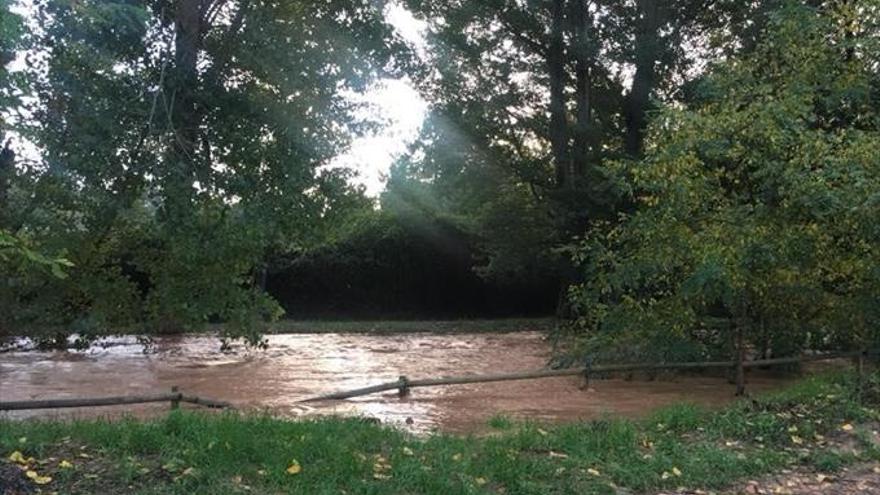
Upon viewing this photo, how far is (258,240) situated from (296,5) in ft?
12.0

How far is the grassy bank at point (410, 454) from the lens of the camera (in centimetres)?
566

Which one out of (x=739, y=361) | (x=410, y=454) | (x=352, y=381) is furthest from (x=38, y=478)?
(x=739, y=361)

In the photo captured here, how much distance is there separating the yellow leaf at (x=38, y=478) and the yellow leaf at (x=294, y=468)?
1.50 metres

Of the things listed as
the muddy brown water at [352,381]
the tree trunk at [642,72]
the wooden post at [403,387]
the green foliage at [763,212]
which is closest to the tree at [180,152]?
the muddy brown water at [352,381]

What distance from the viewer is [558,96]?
23.4m

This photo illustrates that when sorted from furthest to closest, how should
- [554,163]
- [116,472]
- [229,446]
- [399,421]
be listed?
1. [554,163]
2. [399,421]
3. [229,446]
4. [116,472]

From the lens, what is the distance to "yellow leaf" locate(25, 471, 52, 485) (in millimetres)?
5289

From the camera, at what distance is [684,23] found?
2142 centimetres

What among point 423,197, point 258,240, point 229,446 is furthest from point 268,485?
point 423,197

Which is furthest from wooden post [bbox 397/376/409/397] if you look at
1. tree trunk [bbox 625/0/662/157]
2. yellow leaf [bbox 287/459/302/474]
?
tree trunk [bbox 625/0/662/157]

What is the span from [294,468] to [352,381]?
726 centimetres

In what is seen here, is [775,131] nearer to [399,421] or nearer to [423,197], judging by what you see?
[399,421]

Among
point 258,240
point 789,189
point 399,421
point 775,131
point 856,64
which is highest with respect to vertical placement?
point 856,64

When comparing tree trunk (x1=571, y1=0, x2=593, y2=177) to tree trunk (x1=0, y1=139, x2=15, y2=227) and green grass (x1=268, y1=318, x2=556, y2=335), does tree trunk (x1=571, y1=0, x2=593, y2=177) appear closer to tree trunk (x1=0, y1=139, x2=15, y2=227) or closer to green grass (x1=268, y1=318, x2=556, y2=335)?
green grass (x1=268, y1=318, x2=556, y2=335)
